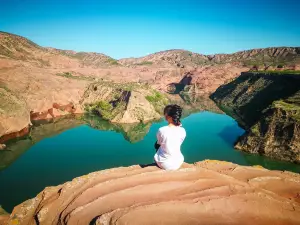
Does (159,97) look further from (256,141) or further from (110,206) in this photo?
(110,206)

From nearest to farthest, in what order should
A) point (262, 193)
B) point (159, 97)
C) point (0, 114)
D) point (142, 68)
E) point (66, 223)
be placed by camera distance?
point (66, 223) < point (262, 193) < point (0, 114) < point (159, 97) < point (142, 68)

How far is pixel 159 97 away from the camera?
52438 millimetres

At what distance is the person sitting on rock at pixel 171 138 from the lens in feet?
18.9

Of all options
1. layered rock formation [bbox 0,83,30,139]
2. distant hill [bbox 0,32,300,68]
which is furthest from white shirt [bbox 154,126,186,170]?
distant hill [bbox 0,32,300,68]

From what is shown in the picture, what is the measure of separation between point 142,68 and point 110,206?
9495cm

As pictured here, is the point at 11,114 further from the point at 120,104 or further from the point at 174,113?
the point at 174,113

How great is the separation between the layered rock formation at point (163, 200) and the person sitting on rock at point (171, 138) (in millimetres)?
250

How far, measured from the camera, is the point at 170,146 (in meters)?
5.81

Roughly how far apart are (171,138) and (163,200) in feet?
4.94

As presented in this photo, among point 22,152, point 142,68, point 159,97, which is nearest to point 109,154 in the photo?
point 22,152

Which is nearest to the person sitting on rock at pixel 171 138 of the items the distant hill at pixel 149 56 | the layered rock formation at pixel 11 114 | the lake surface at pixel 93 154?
the lake surface at pixel 93 154

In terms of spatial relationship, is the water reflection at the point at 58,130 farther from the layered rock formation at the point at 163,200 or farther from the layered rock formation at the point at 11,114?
the layered rock formation at the point at 163,200

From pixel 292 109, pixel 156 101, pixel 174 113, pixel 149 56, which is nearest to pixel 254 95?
pixel 156 101

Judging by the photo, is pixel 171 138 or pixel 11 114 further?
pixel 11 114
